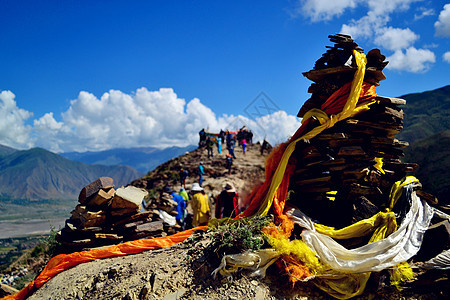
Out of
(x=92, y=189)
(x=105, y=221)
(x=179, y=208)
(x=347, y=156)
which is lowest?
(x=179, y=208)

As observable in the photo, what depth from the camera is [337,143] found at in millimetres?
6531

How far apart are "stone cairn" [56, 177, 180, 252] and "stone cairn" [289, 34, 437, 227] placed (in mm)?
4009

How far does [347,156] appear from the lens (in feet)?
21.3

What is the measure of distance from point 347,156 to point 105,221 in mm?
6122

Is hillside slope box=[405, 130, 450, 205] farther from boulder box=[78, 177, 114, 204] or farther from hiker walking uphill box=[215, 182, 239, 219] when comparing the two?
boulder box=[78, 177, 114, 204]

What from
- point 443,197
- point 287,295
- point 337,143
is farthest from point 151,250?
point 443,197

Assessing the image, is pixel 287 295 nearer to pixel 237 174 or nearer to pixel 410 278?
pixel 410 278

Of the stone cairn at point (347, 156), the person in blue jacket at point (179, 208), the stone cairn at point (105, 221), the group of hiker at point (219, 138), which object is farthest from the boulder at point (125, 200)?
the group of hiker at point (219, 138)

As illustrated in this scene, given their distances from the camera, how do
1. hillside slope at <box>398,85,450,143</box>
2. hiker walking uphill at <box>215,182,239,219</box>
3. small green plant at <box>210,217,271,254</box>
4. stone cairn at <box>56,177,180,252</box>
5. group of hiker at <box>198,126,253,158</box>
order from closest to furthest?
small green plant at <box>210,217,271,254</box>
stone cairn at <box>56,177,180,252</box>
hiker walking uphill at <box>215,182,239,219</box>
group of hiker at <box>198,126,253,158</box>
hillside slope at <box>398,85,450,143</box>

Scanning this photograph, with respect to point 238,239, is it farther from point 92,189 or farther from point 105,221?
point 92,189

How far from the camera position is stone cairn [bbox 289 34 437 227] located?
20.7 feet

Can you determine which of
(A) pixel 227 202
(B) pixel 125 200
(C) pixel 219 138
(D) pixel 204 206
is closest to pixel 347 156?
(A) pixel 227 202

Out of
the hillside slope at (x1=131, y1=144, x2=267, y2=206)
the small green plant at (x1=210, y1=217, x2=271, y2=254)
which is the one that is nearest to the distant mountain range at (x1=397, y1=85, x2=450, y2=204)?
the small green plant at (x1=210, y1=217, x2=271, y2=254)

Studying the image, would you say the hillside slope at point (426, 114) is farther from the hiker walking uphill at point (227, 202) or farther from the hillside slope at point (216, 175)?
the hiker walking uphill at point (227, 202)
